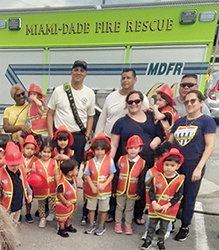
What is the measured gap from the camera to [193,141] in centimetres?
282

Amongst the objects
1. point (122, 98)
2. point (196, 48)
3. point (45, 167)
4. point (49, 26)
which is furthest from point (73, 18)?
point (45, 167)

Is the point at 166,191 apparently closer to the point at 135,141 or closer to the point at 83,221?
the point at 135,141

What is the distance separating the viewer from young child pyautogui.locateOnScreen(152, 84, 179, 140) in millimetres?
3130

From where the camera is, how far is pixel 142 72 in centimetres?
540

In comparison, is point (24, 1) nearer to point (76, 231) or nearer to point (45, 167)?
point (45, 167)

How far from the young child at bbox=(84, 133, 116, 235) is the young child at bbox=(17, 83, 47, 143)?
36.2 inches

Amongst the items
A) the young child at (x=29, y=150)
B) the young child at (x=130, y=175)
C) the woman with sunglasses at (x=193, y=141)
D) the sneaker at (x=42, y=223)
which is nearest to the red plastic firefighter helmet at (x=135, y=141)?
the young child at (x=130, y=175)

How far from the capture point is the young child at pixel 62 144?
3.22m

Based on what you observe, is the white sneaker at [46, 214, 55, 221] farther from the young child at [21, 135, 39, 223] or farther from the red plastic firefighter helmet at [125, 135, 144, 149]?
the red plastic firefighter helmet at [125, 135, 144, 149]

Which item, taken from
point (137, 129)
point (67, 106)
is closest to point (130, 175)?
point (137, 129)

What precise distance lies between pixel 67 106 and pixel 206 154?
1730 millimetres

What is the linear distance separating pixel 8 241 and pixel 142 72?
4.86 metres

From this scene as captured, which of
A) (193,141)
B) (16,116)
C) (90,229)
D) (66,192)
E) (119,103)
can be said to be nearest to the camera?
(193,141)

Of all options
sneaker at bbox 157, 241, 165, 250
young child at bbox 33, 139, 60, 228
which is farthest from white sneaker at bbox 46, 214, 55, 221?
sneaker at bbox 157, 241, 165, 250
